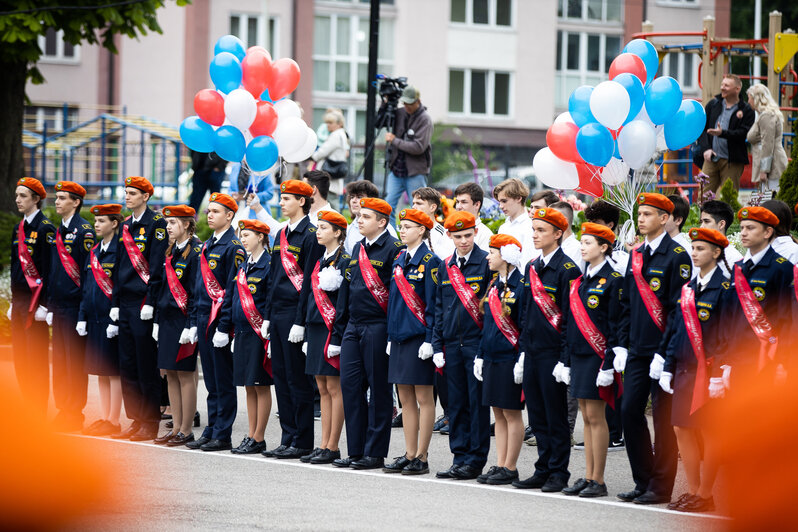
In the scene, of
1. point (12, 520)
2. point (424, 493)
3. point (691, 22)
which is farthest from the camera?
point (691, 22)

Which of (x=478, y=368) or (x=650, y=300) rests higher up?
(x=650, y=300)

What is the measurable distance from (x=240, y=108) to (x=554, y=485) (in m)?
5.15

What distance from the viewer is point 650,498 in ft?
28.3

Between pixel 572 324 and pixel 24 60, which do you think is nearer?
pixel 572 324

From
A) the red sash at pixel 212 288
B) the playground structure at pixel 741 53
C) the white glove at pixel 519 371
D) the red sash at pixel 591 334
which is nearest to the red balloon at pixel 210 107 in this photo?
the red sash at pixel 212 288

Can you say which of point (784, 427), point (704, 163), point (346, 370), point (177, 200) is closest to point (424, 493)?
point (346, 370)

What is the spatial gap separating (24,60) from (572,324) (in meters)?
13.0

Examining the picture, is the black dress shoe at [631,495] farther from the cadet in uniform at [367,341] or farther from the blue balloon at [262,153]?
the blue balloon at [262,153]

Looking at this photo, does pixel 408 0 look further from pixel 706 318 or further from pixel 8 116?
pixel 706 318

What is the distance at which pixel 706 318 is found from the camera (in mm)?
8359

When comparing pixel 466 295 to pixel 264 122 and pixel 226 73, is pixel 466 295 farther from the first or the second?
pixel 226 73

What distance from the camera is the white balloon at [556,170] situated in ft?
36.6

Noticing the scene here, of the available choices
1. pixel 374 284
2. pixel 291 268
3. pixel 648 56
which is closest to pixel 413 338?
pixel 374 284

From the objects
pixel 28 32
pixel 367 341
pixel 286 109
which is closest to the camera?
pixel 367 341
